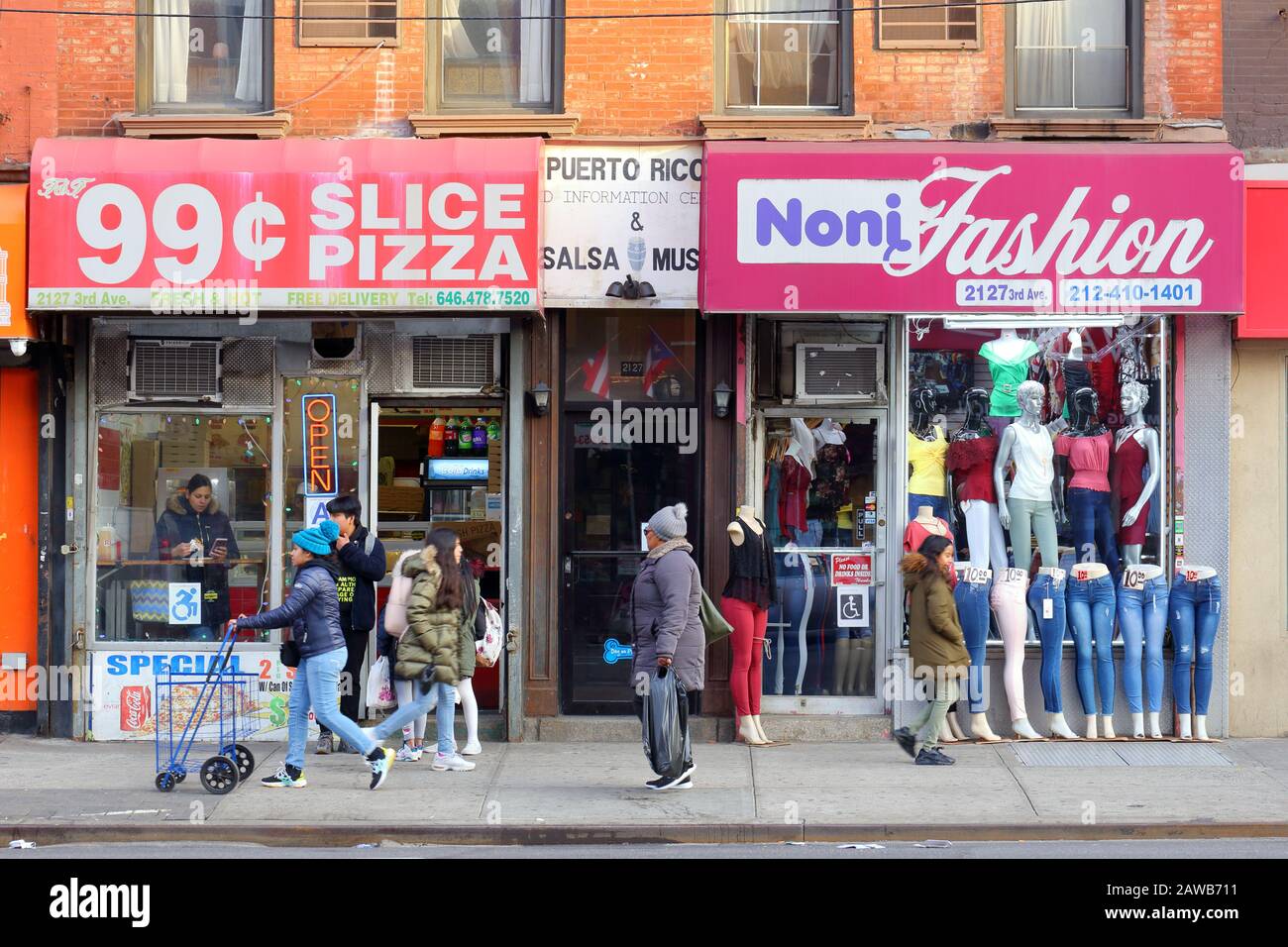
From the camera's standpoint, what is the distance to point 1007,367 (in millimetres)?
11742

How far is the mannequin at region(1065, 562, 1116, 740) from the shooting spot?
1156 cm

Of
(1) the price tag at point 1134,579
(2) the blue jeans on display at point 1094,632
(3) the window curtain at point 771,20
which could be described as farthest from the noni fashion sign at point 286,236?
(1) the price tag at point 1134,579

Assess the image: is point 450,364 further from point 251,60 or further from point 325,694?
point 325,694

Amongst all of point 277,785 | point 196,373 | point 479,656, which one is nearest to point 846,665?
point 479,656

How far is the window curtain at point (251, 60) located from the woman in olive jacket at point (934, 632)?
6.50m

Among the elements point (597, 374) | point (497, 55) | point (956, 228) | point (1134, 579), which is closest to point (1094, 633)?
point (1134, 579)

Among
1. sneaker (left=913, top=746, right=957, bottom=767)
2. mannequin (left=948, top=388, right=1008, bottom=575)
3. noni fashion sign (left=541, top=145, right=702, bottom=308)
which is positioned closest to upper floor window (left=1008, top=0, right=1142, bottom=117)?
mannequin (left=948, top=388, right=1008, bottom=575)

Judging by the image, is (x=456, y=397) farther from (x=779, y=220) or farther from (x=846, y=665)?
(x=846, y=665)

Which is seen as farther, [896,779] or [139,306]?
[139,306]

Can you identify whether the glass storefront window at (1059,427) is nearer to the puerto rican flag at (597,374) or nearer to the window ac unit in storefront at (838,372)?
the window ac unit in storefront at (838,372)

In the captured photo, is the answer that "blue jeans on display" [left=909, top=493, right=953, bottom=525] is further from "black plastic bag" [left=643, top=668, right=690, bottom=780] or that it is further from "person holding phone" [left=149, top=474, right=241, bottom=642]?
"person holding phone" [left=149, top=474, right=241, bottom=642]

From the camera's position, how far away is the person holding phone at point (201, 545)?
39.5ft

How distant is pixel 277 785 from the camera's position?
32.8 ft

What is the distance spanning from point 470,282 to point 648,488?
2.20 m
